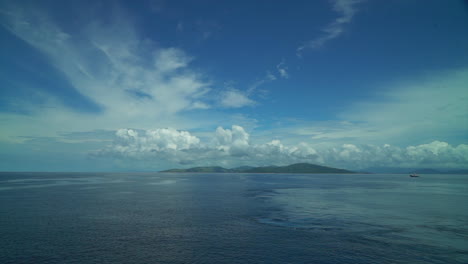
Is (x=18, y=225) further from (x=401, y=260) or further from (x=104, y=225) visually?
(x=401, y=260)

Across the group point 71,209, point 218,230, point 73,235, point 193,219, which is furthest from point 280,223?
point 71,209

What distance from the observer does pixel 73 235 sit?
4756 centimetres

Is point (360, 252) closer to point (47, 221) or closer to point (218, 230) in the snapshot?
point (218, 230)

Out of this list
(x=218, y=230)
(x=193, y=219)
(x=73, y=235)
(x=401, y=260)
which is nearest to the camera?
(x=401, y=260)

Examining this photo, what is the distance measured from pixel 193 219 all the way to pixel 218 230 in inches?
477

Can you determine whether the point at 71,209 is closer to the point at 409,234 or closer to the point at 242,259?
the point at 242,259

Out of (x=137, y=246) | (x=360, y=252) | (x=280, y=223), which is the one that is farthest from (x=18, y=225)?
(x=360, y=252)

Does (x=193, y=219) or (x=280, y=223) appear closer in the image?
(x=280, y=223)

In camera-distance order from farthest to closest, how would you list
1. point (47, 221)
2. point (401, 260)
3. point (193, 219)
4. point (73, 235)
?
1. point (193, 219)
2. point (47, 221)
3. point (73, 235)
4. point (401, 260)

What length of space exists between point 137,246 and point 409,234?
50.9 meters

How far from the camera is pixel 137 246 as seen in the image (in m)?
42.0

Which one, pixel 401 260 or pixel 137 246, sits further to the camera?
pixel 137 246

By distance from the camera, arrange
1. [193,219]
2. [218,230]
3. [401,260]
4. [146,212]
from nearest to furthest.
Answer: [401,260]
[218,230]
[193,219]
[146,212]

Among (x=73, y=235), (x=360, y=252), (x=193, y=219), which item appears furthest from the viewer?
(x=193, y=219)
